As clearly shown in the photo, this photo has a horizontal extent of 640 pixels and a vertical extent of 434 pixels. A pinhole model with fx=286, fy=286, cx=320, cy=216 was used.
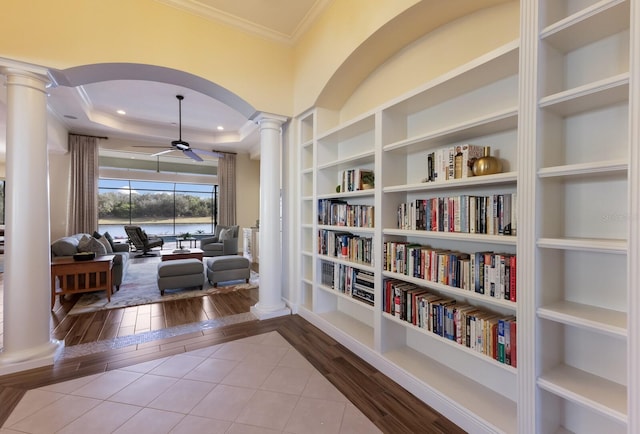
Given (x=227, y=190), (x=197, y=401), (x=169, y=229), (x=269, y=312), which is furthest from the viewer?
(x=169, y=229)

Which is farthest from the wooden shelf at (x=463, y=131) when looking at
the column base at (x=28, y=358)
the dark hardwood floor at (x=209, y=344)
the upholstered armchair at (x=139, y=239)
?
the upholstered armchair at (x=139, y=239)

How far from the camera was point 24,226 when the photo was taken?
227 centimetres

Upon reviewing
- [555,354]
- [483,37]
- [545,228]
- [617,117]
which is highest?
[483,37]

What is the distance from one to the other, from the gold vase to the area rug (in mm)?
3867

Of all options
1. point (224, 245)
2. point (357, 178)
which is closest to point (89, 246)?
point (224, 245)

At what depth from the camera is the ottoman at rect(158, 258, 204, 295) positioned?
415 centimetres

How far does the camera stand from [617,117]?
130 cm

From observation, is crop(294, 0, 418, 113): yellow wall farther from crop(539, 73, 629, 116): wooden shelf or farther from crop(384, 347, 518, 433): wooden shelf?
crop(384, 347, 518, 433): wooden shelf

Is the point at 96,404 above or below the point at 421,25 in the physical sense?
below

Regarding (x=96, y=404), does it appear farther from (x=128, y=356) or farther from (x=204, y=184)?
(x=204, y=184)

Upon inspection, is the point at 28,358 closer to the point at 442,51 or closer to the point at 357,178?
the point at 357,178

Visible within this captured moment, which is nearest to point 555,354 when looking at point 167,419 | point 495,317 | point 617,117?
point 495,317

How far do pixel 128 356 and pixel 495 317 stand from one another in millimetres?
2886

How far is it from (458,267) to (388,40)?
187 cm
